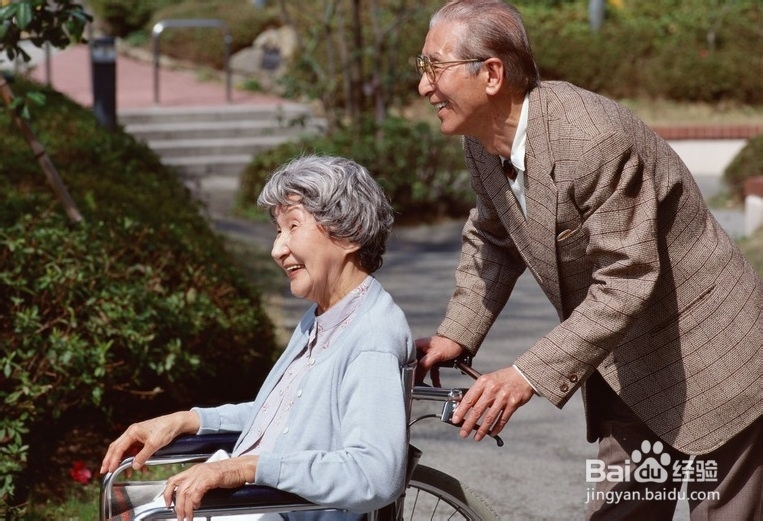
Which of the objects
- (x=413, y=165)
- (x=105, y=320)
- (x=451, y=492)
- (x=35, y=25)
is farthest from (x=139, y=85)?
(x=451, y=492)

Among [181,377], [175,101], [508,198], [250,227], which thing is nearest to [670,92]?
[175,101]

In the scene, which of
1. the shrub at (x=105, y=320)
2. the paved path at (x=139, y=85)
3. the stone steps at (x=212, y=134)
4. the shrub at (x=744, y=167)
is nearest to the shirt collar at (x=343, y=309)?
the shrub at (x=105, y=320)

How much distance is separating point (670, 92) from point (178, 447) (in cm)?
1500

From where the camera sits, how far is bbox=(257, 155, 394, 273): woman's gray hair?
2787mm

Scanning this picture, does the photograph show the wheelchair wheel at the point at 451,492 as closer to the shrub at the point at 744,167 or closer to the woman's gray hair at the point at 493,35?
the woman's gray hair at the point at 493,35

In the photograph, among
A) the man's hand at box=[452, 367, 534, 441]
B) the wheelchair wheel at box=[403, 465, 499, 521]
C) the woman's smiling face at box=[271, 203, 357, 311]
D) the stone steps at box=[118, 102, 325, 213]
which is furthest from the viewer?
the stone steps at box=[118, 102, 325, 213]

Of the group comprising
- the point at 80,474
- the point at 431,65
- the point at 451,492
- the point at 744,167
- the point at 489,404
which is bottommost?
the point at 744,167

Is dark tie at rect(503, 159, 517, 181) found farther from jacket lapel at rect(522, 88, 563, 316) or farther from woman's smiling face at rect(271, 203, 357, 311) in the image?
woman's smiling face at rect(271, 203, 357, 311)

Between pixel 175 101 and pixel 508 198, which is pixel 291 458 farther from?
pixel 175 101

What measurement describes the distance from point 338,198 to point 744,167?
10164 mm

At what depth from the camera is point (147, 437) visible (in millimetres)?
2939

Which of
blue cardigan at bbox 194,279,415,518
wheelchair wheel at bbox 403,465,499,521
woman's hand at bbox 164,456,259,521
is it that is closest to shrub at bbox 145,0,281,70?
wheelchair wheel at bbox 403,465,499,521

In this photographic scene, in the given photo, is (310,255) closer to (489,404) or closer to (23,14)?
(489,404)

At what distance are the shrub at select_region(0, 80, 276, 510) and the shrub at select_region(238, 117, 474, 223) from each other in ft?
16.2
